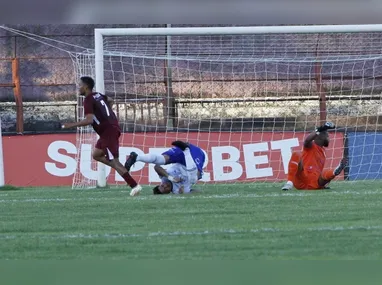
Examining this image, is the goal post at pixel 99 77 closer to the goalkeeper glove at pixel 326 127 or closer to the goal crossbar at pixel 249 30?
the goal crossbar at pixel 249 30

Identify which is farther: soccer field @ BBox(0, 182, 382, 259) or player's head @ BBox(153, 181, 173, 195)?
player's head @ BBox(153, 181, 173, 195)

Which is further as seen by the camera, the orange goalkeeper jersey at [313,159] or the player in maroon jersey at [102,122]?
the player in maroon jersey at [102,122]

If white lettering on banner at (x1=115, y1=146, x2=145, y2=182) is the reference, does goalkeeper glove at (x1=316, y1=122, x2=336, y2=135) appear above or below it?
above

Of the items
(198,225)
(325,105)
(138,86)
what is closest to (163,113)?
(138,86)

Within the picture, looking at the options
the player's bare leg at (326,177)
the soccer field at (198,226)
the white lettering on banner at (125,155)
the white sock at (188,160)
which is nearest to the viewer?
the soccer field at (198,226)

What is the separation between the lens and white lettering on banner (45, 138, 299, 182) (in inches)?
715

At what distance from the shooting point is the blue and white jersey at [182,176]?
41.5 ft

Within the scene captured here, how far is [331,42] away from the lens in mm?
20266

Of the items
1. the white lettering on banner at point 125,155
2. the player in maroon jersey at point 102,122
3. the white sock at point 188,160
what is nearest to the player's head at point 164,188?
the white sock at point 188,160

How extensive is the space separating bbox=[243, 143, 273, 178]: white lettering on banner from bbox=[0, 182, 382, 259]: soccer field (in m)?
5.64

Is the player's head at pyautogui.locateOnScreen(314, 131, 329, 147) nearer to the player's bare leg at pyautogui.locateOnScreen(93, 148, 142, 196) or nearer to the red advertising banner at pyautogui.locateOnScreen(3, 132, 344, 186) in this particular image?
the player's bare leg at pyautogui.locateOnScreen(93, 148, 142, 196)

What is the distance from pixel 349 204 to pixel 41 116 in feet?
41.9

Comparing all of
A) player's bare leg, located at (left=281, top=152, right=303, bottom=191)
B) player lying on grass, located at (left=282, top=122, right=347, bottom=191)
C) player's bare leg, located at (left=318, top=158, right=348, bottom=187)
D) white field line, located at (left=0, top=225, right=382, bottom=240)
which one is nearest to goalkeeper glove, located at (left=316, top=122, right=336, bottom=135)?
player lying on grass, located at (left=282, top=122, right=347, bottom=191)

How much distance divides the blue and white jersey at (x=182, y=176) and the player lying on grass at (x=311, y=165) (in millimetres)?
1280
